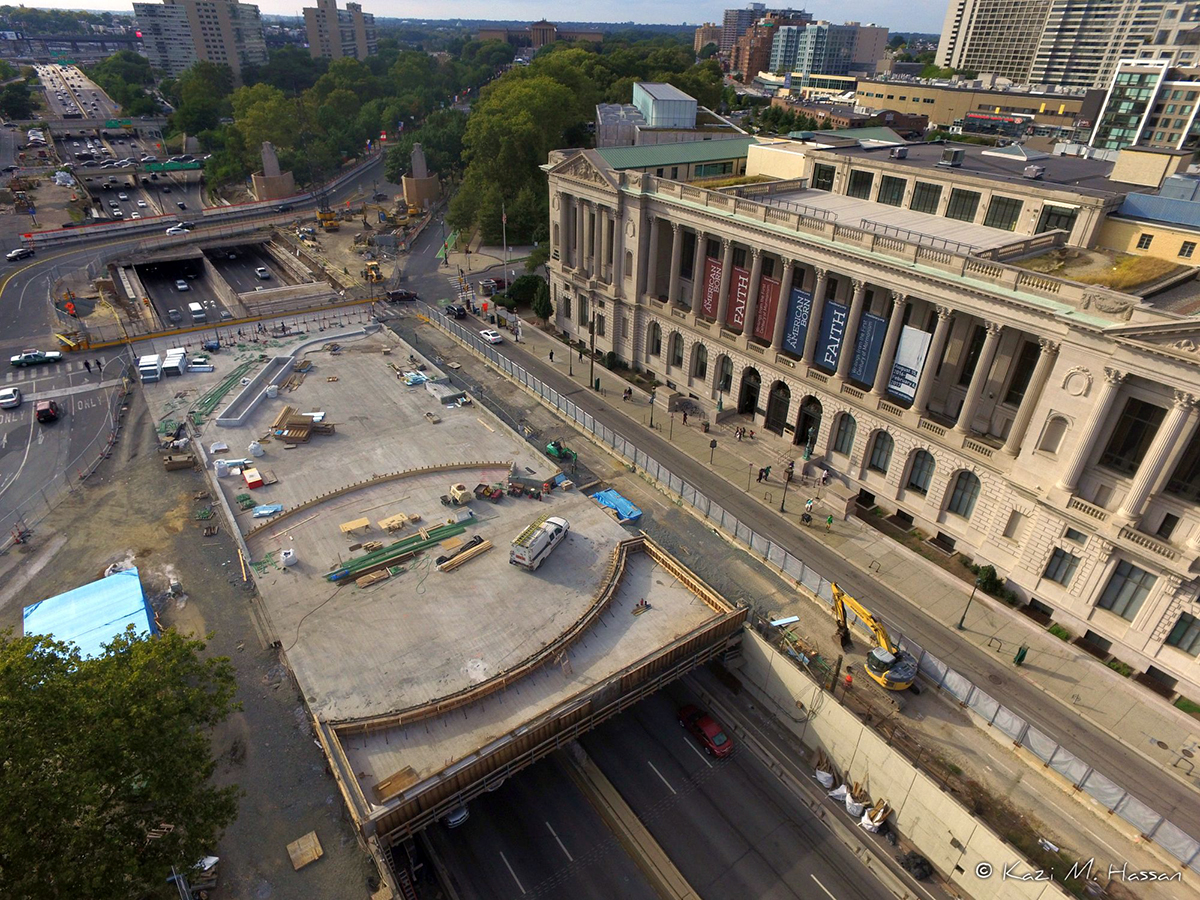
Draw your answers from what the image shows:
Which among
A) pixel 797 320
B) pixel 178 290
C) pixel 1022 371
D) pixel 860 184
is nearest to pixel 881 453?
pixel 1022 371

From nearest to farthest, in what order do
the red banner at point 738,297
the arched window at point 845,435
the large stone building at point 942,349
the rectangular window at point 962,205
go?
the large stone building at point 942,349 < the arched window at point 845,435 < the rectangular window at point 962,205 < the red banner at point 738,297

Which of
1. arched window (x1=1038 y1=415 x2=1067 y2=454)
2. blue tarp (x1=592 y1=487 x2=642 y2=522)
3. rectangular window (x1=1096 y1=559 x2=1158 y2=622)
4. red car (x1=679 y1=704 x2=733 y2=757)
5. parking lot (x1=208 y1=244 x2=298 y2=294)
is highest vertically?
arched window (x1=1038 y1=415 x2=1067 y2=454)

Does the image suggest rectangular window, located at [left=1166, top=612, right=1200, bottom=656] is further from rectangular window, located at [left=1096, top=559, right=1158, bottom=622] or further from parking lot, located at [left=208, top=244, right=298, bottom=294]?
parking lot, located at [left=208, top=244, right=298, bottom=294]

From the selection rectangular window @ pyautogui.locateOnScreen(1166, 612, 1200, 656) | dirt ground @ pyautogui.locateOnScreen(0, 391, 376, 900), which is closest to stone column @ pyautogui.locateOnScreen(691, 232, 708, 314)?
rectangular window @ pyautogui.locateOnScreen(1166, 612, 1200, 656)

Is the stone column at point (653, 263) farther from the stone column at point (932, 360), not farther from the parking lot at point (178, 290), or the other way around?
the parking lot at point (178, 290)

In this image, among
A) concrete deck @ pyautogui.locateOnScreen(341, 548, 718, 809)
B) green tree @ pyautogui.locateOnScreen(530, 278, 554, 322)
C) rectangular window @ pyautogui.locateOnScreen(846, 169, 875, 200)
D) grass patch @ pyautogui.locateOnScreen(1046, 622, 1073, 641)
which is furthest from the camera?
green tree @ pyautogui.locateOnScreen(530, 278, 554, 322)

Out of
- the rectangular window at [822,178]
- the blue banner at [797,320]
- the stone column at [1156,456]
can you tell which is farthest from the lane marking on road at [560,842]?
the rectangular window at [822,178]

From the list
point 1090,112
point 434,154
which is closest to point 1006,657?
point 434,154
